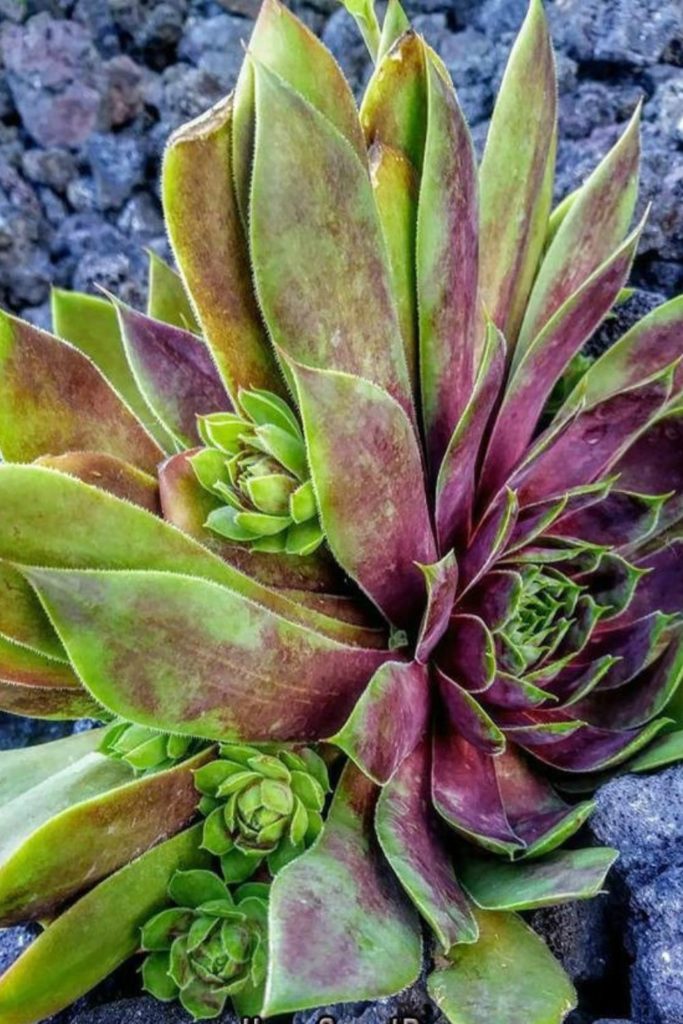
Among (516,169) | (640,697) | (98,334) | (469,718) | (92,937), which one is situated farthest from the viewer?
(98,334)

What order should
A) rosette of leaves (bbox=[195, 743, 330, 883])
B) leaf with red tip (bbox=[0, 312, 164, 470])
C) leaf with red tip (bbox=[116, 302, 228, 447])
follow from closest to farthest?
rosette of leaves (bbox=[195, 743, 330, 883]) < leaf with red tip (bbox=[0, 312, 164, 470]) < leaf with red tip (bbox=[116, 302, 228, 447])

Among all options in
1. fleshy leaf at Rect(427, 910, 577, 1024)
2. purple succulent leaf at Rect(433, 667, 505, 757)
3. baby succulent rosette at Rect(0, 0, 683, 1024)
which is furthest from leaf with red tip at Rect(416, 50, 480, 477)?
fleshy leaf at Rect(427, 910, 577, 1024)

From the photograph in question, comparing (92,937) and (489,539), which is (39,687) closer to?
(92,937)

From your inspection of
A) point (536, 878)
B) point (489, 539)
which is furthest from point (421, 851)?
point (489, 539)

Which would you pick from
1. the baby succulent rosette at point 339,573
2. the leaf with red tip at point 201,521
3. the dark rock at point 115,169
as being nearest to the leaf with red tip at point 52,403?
the baby succulent rosette at point 339,573

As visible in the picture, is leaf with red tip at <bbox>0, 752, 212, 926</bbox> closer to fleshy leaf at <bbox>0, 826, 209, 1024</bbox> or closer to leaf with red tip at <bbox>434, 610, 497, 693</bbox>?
fleshy leaf at <bbox>0, 826, 209, 1024</bbox>

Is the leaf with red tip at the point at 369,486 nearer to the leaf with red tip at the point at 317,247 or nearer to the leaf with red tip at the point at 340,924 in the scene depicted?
the leaf with red tip at the point at 317,247
